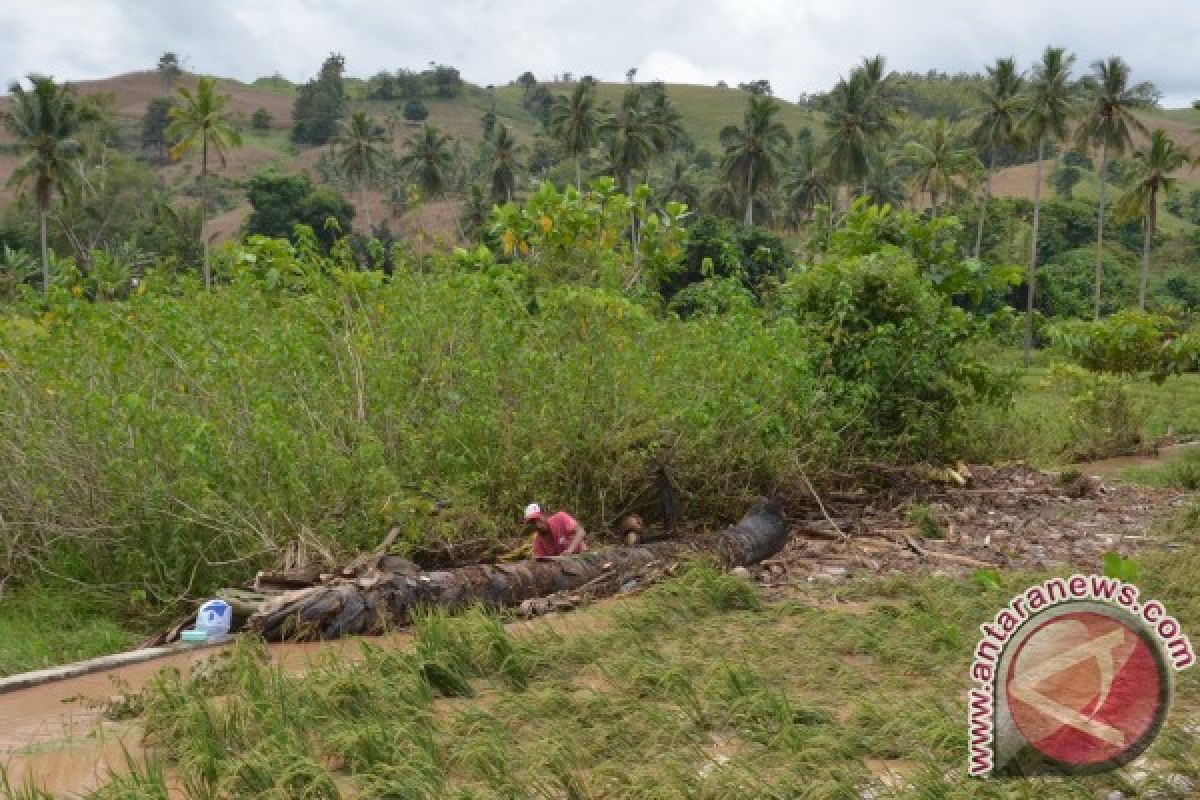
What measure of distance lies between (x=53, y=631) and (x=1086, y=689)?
623 cm

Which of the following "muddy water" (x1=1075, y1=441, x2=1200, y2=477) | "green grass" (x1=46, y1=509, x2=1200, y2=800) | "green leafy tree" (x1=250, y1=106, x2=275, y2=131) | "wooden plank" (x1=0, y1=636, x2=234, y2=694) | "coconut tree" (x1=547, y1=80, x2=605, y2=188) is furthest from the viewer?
"green leafy tree" (x1=250, y1=106, x2=275, y2=131)

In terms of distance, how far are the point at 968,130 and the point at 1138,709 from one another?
43232 mm

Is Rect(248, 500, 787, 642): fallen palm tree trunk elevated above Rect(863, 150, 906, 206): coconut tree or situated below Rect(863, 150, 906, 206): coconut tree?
below

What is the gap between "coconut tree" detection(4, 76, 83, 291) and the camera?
3412 cm

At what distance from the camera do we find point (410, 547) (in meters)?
7.80

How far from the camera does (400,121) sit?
99.5 m

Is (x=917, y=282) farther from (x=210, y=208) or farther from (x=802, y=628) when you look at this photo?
(x=210, y=208)

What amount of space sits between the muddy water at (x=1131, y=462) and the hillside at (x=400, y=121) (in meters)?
45.6

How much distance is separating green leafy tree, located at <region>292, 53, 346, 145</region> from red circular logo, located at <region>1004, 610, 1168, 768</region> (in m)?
90.1

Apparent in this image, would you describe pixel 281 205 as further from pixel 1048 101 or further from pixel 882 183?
pixel 1048 101

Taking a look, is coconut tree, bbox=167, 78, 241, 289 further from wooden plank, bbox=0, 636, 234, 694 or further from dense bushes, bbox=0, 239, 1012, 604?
wooden plank, bbox=0, 636, 234, 694

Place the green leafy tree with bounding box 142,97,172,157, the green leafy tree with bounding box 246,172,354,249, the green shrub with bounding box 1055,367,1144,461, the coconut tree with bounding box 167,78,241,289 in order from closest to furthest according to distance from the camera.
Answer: the green shrub with bounding box 1055,367,1144,461, the coconut tree with bounding box 167,78,241,289, the green leafy tree with bounding box 246,172,354,249, the green leafy tree with bounding box 142,97,172,157

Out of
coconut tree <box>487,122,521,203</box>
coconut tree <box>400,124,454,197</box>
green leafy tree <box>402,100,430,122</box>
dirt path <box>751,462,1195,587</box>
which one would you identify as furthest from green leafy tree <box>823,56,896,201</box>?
green leafy tree <box>402,100,430,122</box>

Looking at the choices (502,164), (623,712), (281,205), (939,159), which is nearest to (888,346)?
(623,712)
